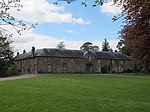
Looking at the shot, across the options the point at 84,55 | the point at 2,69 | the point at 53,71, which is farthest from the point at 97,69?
the point at 2,69

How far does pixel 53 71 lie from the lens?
295 ft

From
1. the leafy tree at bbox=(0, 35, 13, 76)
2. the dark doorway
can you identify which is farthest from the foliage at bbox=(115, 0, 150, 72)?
the dark doorway

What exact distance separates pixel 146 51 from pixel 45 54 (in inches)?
2689

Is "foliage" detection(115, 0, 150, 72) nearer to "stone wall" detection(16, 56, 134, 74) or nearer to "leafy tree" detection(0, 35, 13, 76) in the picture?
"leafy tree" detection(0, 35, 13, 76)

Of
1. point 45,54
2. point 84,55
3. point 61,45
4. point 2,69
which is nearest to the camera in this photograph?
point 2,69

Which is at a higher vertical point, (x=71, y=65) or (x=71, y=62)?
(x=71, y=62)

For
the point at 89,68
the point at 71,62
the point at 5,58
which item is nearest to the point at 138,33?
the point at 5,58

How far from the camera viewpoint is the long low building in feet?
290

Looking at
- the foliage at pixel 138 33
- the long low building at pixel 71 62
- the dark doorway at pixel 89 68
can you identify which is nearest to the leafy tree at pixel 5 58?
the long low building at pixel 71 62

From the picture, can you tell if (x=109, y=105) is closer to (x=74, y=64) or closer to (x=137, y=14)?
(x=137, y=14)

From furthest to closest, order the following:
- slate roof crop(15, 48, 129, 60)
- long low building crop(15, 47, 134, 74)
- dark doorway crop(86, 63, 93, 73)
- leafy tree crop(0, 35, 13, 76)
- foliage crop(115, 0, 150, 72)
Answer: dark doorway crop(86, 63, 93, 73) → slate roof crop(15, 48, 129, 60) → long low building crop(15, 47, 134, 74) → leafy tree crop(0, 35, 13, 76) → foliage crop(115, 0, 150, 72)

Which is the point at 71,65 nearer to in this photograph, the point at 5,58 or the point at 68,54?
the point at 68,54

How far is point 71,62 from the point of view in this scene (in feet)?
304

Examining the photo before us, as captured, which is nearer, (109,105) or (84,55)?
(109,105)
